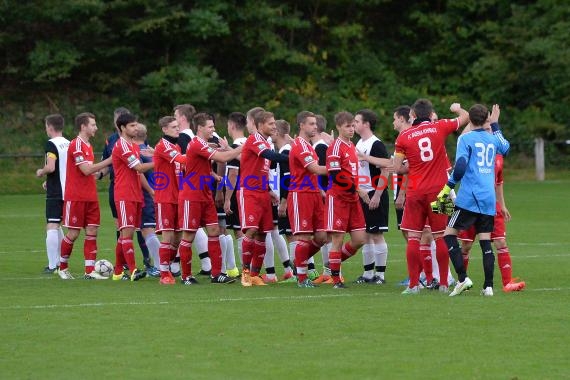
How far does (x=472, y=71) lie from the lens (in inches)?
1665

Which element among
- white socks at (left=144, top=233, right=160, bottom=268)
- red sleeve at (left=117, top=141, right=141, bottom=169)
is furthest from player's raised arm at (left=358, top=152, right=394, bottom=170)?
white socks at (left=144, top=233, right=160, bottom=268)

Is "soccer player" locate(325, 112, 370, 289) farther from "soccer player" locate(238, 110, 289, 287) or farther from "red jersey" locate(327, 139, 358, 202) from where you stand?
"soccer player" locate(238, 110, 289, 287)

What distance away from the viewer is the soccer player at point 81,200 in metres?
15.0

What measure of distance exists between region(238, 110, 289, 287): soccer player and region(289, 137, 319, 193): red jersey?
289mm

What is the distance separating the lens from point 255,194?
13844 mm

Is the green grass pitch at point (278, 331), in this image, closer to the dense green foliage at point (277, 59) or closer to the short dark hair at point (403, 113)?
the short dark hair at point (403, 113)

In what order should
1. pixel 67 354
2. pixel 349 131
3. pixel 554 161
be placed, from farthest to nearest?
pixel 554 161 < pixel 349 131 < pixel 67 354

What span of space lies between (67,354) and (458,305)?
4182 mm

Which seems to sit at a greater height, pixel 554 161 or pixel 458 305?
pixel 554 161

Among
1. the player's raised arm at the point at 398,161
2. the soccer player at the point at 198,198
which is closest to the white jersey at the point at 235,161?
the soccer player at the point at 198,198

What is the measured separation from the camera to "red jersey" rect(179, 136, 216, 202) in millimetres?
13938

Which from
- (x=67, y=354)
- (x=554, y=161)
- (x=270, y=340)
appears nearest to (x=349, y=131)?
(x=270, y=340)

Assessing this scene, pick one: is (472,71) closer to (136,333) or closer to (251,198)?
(251,198)

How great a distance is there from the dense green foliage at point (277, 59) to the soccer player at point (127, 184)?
2319 cm
